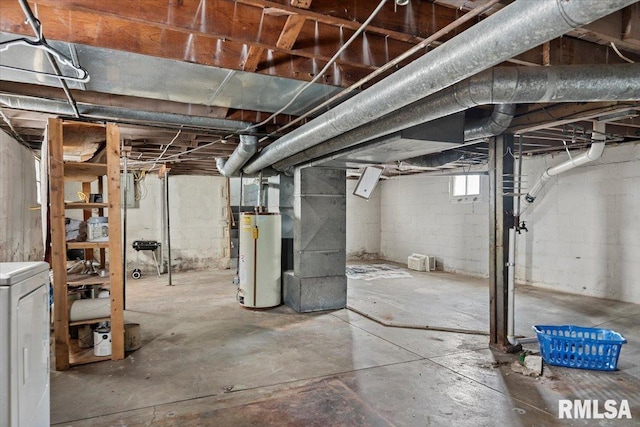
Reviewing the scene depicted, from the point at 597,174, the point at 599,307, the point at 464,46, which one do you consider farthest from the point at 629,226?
the point at 464,46

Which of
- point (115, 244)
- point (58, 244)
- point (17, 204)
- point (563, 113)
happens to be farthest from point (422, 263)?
point (17, 204)

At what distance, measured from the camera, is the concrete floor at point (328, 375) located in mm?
2316

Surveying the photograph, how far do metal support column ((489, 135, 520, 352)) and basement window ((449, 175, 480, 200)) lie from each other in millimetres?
4049

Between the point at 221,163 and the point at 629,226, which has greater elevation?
the point at 221,163

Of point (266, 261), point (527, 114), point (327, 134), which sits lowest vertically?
point (266, 261)

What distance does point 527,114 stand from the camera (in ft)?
10.6

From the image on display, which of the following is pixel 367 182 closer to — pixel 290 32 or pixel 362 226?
pixel 290 32

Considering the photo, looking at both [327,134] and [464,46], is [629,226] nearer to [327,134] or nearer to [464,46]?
[327,134]

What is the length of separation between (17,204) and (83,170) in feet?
6.06

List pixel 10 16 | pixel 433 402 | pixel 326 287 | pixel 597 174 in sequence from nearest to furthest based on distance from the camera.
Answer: pixel 10 16 < pixel 433 402 < pixel 326 287 < pixel 597 174

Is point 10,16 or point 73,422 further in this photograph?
point 73,422

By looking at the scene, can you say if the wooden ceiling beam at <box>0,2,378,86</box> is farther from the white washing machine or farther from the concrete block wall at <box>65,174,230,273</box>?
the concrete block wall at <box>65,174,230,273</box>

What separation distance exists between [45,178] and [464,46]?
3.28 metres

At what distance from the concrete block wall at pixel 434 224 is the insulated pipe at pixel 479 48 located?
455 cm
